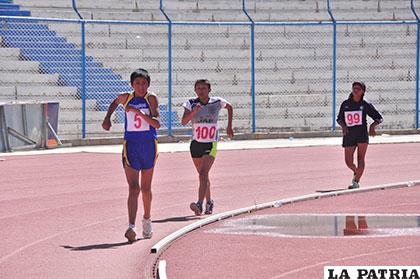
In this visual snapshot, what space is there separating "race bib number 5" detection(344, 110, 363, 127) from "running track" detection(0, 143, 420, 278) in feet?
3.30

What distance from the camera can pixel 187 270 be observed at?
34.8 feet

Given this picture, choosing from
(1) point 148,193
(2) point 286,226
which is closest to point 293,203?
(2) point 286,226

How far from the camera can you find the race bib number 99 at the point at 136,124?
12852 mm

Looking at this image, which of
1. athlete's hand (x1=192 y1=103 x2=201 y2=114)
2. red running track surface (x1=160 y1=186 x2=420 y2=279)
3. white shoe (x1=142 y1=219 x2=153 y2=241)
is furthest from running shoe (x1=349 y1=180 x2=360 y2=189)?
white shoe (x1=142 y1=219 x2=153 y2=241)

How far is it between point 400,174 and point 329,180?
5.42 feet

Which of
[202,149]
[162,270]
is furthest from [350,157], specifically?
[162,270]

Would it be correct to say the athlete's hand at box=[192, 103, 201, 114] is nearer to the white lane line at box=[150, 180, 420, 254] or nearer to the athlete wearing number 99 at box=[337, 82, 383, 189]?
the white lane line at box=[150, 180, 420, 254]

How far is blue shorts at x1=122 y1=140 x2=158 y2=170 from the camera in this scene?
12.9 m

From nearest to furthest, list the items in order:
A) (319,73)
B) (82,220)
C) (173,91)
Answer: (82,220), (173,91), (319,73)

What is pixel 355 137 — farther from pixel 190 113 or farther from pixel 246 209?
pixel 190 113

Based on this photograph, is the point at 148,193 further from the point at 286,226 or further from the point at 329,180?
the point at 329,180

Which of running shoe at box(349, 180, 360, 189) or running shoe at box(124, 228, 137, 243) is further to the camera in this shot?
running shoe at box(349, 180, 360, 189)

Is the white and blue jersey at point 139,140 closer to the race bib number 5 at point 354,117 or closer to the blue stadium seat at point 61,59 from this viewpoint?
the race bib number 5 at point 354,117

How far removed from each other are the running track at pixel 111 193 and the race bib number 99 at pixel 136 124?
1.19 meters
